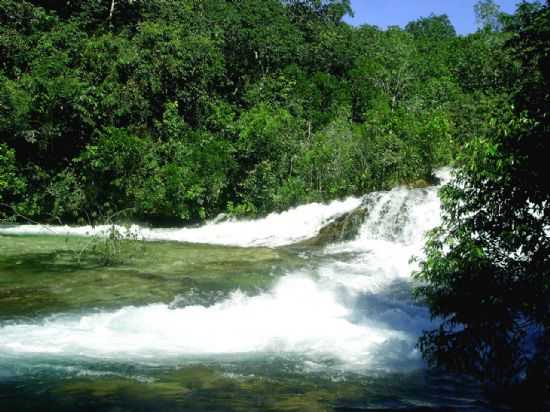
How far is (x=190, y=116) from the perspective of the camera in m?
27.2

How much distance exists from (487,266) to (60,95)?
19630 mm

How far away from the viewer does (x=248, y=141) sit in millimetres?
23906

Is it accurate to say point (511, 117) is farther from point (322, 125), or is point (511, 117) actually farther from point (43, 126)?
point (322, 125)

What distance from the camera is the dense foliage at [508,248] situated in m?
5.10

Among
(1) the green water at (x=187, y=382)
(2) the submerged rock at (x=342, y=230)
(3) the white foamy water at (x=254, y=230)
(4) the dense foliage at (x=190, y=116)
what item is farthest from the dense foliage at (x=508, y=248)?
(4) the dense foliage at (x=190, y=116)

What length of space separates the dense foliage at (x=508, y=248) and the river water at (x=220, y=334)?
0.58 meters

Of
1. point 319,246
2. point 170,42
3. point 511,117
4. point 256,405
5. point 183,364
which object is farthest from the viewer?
point 170,42

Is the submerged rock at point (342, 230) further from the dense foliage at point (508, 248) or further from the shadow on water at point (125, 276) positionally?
the dense foliage at point (508, 248)

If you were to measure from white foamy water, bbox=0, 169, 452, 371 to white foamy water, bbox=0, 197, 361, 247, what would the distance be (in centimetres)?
511

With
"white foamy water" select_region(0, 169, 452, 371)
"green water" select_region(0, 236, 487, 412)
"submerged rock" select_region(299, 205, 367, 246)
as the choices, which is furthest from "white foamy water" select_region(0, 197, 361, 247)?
"green water" select_region(0, 236, 487, 412)

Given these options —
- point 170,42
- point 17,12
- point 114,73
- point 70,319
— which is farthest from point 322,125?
point 70,319

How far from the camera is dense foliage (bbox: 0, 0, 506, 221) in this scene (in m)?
21.6

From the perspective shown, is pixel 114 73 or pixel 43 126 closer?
pixel 43 126

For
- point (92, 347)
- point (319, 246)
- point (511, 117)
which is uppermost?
point (511, 117)
